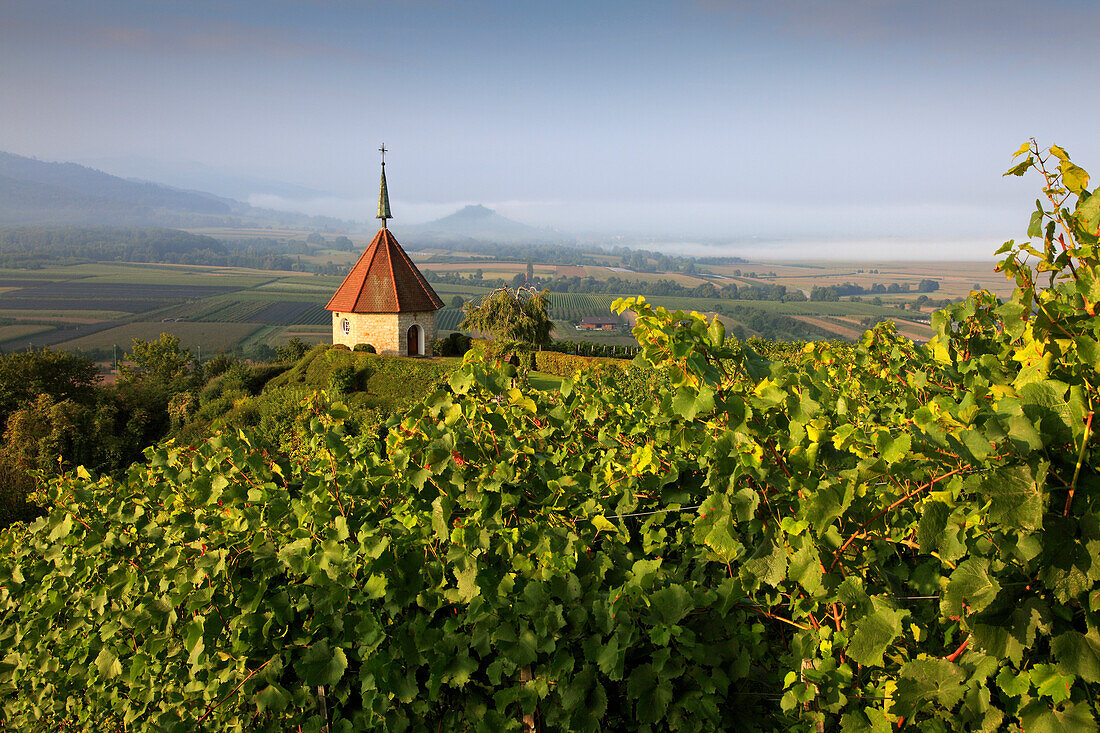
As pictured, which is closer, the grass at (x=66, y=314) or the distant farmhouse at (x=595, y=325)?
the distant farmhouse at (x=595, y=325)

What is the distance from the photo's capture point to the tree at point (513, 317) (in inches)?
1432

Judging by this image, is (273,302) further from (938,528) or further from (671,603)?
(938,528)

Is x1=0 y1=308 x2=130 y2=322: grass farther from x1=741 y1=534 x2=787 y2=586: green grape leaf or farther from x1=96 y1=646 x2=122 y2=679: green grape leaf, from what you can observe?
x1=741 y1=534 x2=787 y2=586: green grape leaf

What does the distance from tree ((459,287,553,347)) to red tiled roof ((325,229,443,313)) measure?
3605 mm

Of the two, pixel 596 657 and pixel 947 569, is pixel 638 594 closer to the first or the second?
pixel 596 657

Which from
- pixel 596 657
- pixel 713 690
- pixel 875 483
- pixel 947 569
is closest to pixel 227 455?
pixel 596 657

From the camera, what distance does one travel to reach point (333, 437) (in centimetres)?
276

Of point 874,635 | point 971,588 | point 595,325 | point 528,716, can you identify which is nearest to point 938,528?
point 971,588

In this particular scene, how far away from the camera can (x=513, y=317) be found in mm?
36625

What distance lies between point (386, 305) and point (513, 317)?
297 inches

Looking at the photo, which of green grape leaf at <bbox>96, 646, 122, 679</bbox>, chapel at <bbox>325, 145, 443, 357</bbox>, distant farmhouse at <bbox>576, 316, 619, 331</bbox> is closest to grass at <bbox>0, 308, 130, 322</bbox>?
distant farmhouse at <bbox>576, 316, 619, 331</bbox>

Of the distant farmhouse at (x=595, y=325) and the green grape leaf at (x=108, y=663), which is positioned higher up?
the green grape leaf at (x=108, y=663)

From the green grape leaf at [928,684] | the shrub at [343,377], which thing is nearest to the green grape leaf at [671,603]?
the green grape leaf at [928,684]

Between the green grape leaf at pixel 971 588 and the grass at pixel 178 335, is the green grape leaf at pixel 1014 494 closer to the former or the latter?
the green grape leaf at pixel 971 588
